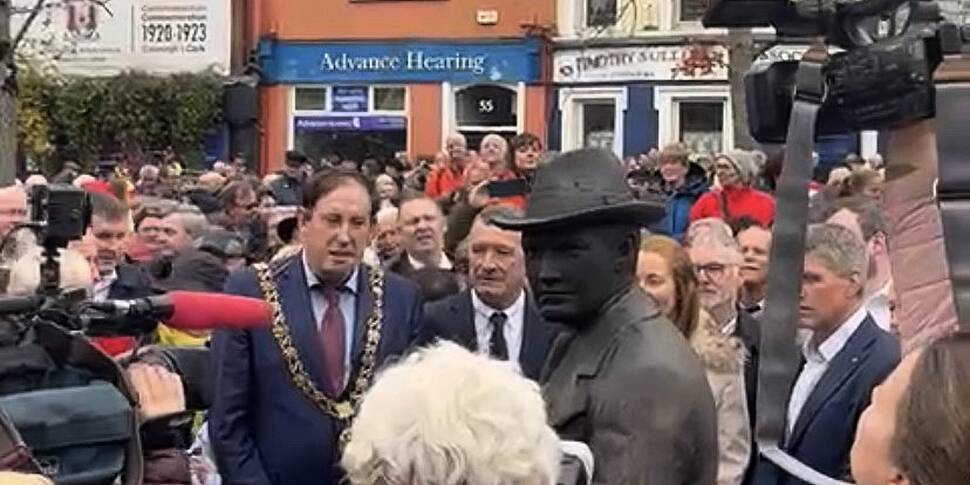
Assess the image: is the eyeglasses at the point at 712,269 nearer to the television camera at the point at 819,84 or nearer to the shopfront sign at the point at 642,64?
the television camera at the point at 819,84

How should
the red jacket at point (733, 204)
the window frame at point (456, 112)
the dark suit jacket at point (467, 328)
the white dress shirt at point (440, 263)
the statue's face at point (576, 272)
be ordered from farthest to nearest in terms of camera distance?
the window frame at point (456, 112), the red jacket at point (733, 204), the white dress shirt at point (440, 263), the dark suit jacket at point (467, 328), the statue's face at point (576, 272)

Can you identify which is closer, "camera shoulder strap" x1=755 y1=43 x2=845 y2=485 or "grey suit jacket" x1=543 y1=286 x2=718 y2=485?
"camera shoulder strap" x1=755 y1=43 x2=845 y2=485

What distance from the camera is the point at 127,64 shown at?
30.4m

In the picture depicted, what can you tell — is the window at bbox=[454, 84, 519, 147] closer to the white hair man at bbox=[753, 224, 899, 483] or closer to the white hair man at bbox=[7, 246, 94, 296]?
the white hair man at bbox=[753, 224, 899, 483]

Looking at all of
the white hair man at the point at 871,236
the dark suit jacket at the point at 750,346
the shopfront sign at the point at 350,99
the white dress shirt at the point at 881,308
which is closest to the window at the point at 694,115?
the shopfront sign at the point at 350,99

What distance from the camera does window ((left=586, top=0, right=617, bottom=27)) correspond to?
27781mm

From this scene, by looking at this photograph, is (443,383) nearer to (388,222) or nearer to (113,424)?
(113,424)

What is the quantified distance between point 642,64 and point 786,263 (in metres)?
24.6

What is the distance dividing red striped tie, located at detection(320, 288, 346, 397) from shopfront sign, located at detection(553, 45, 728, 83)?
19.6 meters

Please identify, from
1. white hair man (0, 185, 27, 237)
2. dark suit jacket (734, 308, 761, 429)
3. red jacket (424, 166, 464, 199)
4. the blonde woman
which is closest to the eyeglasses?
dark suit jacket (734, 308, 761, 429)

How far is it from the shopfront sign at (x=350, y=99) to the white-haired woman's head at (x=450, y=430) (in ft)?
84.9

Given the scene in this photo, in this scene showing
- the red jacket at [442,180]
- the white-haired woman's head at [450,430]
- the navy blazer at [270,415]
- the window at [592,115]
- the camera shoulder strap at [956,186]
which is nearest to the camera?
the camera shoulder strap at [956,186]

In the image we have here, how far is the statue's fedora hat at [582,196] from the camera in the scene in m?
4.68

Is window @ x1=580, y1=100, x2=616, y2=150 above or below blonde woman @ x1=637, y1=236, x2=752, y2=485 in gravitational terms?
above
